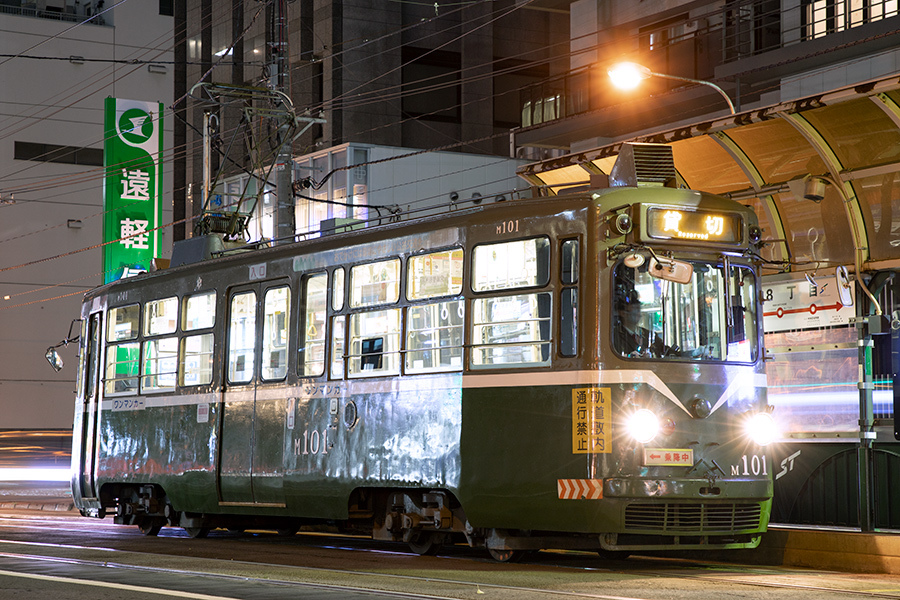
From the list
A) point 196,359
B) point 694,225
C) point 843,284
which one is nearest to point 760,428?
point 843,284

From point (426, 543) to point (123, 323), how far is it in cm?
604

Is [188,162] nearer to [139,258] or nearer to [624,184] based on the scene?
[139,258]

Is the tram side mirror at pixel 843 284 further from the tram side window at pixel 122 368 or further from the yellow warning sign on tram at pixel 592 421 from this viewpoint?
the tram side window at pixel 122 368

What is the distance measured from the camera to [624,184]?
1180cm

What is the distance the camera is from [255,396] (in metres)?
14.0

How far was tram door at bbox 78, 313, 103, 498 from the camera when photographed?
56.1 feet

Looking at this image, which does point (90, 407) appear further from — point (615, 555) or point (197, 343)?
point (615, 555)

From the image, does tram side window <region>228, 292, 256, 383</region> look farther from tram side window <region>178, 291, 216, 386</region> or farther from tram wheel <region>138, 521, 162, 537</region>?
tram wheel <region>138, 521, 162, 537</region>

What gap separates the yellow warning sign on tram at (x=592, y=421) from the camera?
420 inches

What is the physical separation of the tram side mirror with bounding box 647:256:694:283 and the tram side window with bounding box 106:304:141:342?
7.85 metres

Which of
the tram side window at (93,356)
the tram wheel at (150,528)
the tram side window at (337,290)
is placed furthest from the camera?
the tram side window at (93,356)

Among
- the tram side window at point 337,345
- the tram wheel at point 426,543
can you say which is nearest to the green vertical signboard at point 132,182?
the tram side window at point 337,345

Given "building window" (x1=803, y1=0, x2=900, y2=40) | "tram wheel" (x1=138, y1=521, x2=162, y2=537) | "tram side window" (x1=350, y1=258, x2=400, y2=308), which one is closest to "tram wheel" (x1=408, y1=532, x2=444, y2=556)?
"tram side window" (x1=350, y1=258, x2=400, y2=308)

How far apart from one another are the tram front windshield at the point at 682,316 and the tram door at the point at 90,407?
8.69 m
